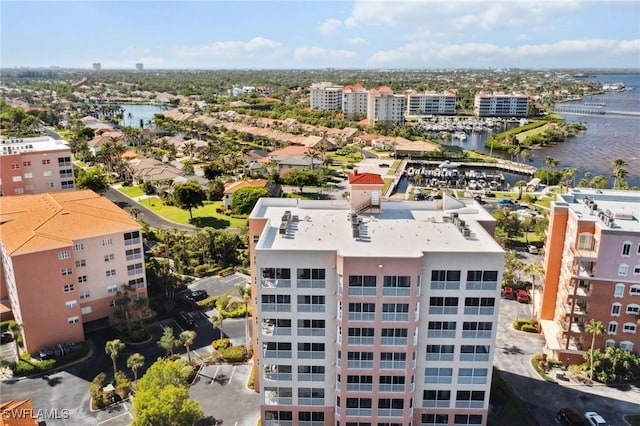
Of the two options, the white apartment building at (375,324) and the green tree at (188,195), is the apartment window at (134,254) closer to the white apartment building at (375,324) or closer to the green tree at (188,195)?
the white apartment building at (375,324)

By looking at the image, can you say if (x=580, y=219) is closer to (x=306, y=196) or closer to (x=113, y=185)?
(x=306, y=196)

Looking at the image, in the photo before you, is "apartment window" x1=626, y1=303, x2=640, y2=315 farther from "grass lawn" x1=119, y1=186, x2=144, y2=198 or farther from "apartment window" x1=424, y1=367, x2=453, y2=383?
"grass lawn" x1=119, y1=186, x2=144, y2=198

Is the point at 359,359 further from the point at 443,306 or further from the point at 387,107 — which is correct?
the point at 387,107

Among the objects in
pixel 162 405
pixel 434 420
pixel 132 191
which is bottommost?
pixel 434 420

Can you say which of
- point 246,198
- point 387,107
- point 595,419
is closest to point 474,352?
point 595,419

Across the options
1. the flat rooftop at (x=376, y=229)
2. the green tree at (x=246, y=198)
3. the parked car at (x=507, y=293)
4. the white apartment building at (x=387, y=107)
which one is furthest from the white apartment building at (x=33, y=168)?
the white apartment building at (x=387, y=107)

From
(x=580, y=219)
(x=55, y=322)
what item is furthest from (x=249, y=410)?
(x=580, y=219)

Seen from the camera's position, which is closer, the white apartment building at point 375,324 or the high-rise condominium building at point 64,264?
the white apartment building at point 375,324
